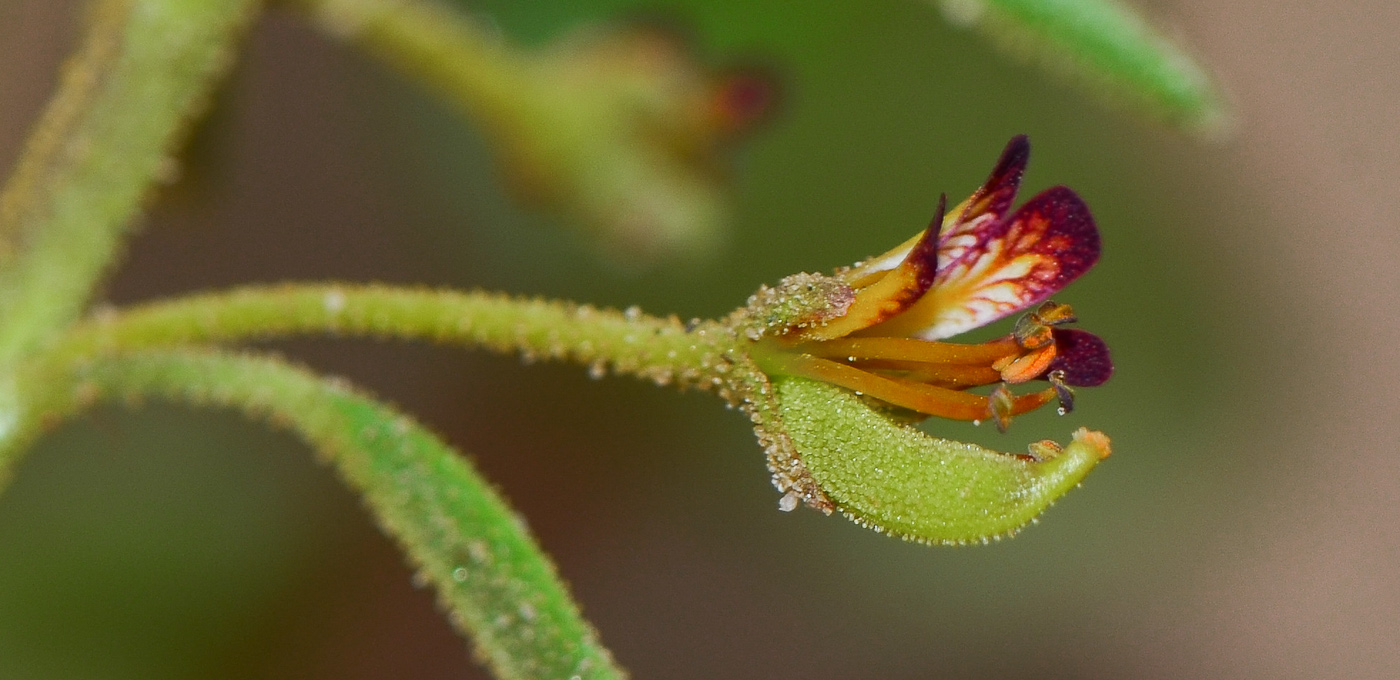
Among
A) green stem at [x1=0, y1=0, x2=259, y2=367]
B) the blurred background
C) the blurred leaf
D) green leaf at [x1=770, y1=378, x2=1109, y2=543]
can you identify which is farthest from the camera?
the blurred background

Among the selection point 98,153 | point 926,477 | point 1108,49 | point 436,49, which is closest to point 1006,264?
point 926,477

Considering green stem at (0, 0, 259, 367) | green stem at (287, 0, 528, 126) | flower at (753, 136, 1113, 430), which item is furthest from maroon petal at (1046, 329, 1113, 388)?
green stem at (287, 0, 528, 126)

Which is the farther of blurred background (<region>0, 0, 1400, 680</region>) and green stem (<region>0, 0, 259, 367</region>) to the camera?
blurred background (<region>0, 0, 1400, 680</region>)

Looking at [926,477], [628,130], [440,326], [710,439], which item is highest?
[628,130]

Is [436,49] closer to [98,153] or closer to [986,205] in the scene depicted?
[98,153]

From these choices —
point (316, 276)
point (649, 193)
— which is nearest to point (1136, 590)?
point (649, 193)

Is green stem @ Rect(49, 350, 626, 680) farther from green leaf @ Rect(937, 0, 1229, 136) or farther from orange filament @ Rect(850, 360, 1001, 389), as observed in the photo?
green leaf @ Rect(937, 0, 1229, 136)

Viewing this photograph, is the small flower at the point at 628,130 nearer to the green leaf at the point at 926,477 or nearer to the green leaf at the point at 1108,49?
the green leaf at the point at 1108,49
